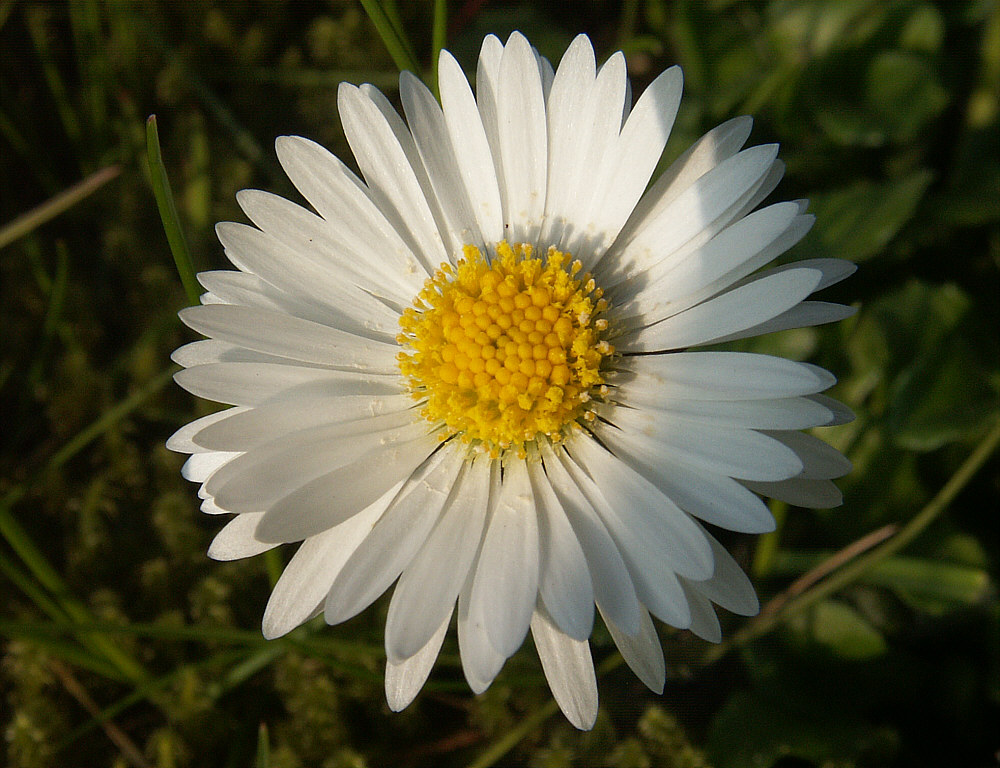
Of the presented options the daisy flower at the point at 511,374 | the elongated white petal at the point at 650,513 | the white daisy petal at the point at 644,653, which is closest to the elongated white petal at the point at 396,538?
the daisy flower at the point at 511,374

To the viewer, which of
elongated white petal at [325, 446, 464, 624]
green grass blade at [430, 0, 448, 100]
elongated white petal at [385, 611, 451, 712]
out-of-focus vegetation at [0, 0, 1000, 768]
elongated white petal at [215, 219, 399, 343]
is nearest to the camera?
elongated white petal at [325, 446, 464, 624]

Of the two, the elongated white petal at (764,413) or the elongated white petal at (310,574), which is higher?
the elongated white petal at (310,574)

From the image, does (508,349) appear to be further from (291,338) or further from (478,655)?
(478,655)

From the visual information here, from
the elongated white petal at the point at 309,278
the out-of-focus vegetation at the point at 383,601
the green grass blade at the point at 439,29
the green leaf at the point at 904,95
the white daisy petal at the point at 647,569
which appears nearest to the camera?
the white daisy petal at the point at 647,569

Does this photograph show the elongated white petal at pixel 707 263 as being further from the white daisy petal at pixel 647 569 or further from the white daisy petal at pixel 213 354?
the white daisy petal at pixel 213 354

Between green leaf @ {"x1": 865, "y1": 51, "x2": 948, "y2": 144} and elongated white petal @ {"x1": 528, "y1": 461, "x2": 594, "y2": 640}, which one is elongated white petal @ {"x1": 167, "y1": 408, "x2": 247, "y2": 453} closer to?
elongated white petal @ {"x1": 528, "y1": 461, "x2": 594, "y2": 640}

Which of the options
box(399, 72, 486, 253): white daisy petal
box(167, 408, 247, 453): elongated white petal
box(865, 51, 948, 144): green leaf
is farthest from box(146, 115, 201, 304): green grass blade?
box(865, 51, 948, 144): green leaf

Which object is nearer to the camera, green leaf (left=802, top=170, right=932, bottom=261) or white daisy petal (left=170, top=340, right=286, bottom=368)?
white daisy petal (left=170, top=340, right=286, bottom=368)
